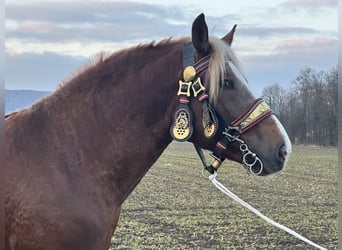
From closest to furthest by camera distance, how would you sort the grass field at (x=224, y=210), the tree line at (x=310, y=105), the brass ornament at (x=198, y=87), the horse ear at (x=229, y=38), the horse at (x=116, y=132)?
the horse at (x=116, y=132) < the brass ornament at (x=198, y=87) < the horse ear at (x=229, y=38) < the tree line at (x=310, y=105) < the grass field at (x=224, y=210)

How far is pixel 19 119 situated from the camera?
2.07 metres

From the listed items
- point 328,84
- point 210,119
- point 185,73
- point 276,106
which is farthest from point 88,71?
point 328,84

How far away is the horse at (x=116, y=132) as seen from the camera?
1.92 m

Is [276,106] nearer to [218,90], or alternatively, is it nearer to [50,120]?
[218,90]

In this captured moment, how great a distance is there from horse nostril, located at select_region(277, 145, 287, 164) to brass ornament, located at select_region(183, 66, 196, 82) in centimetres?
54

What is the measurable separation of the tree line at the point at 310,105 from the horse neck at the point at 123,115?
171 cm

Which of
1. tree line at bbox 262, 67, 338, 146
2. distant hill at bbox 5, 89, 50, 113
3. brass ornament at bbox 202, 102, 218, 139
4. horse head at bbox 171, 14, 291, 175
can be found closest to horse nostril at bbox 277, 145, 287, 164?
horse head at bbox 171, 14, 291, 175

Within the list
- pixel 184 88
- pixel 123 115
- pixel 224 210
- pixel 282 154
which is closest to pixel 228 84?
pixel 184 88

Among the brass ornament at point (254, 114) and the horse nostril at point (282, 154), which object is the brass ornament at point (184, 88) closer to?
the brass ornament at point (254, 114)

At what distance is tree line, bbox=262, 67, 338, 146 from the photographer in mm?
3795

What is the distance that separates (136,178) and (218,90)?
0.61m

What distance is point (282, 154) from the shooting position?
199 centimetres

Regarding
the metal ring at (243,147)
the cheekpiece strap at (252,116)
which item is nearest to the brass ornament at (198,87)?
the cheekpiece strap at (252,116)

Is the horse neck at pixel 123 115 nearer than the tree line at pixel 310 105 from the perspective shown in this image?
Yes
